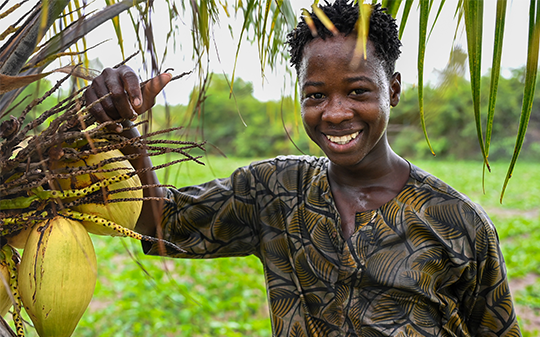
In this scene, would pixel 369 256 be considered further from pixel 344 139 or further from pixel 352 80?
pixel 352 80

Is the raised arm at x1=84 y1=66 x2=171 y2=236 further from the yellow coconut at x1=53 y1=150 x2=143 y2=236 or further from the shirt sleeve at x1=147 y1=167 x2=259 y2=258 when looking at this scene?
the shirt sleeve at x1=147 y1=167 x2=259 y2=258

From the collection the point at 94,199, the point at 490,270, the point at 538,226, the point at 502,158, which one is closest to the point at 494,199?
the point at 538,226

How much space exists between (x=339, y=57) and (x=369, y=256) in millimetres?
467

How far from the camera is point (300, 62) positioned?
1087 mm

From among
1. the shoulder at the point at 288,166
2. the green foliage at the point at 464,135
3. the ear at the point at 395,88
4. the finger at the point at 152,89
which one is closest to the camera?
the finger at the point at 152,89

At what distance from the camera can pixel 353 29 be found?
1.00 meters

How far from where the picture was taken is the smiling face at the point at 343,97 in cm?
99

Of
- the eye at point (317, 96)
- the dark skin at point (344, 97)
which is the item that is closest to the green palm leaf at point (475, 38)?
the dark skin at point (344, 97)

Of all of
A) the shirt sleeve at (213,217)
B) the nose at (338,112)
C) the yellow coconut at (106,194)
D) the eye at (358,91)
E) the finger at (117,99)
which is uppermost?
the finger at (117,99)

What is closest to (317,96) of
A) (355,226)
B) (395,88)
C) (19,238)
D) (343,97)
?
(343,97)

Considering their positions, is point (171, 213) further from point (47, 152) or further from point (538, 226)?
point (538, 226)

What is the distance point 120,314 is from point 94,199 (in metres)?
3.24

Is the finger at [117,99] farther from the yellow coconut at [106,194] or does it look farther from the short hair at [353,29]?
the short hair at [353,29]

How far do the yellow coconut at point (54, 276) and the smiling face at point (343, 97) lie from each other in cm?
59
